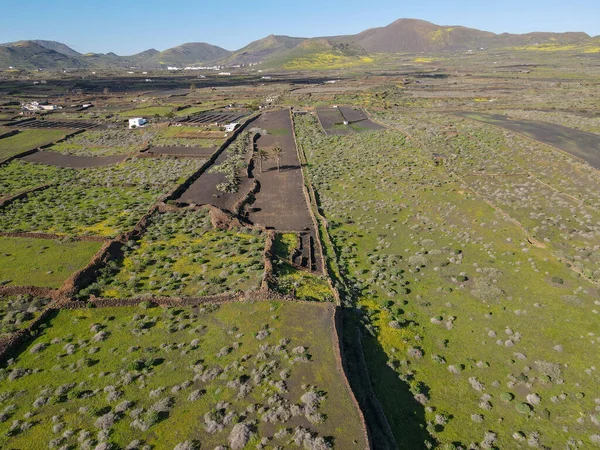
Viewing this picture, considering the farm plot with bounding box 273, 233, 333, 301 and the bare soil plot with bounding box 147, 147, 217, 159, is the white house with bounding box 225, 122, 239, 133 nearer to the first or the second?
the bare soil plot with bounding box 147, 147, 217, 159

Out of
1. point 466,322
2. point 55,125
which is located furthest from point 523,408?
point 55,125

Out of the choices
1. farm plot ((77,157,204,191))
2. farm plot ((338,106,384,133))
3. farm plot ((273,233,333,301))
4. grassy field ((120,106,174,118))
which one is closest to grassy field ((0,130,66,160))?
farm plot ((77,157,204,191))

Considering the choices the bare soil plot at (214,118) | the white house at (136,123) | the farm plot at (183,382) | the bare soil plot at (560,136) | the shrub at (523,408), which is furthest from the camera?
the bare soil plot at (214,118)

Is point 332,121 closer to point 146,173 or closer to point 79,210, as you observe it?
point 146,173

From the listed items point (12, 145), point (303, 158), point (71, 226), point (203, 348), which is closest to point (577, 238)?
point (203, 348)

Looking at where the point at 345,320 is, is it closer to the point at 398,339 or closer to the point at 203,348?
the point at 398,339

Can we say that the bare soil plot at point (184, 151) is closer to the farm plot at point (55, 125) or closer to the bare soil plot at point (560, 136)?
the farm plot at point (55, 125)

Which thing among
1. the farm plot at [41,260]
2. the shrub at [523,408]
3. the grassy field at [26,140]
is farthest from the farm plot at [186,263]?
the grassy field at [26,140]

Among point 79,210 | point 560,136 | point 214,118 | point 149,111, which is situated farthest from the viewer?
point 149,111
